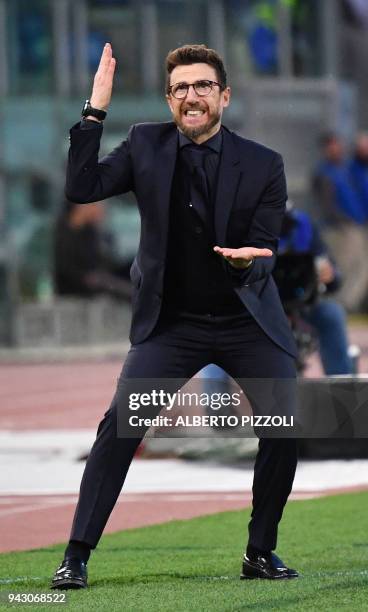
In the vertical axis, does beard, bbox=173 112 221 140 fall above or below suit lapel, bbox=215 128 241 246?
above

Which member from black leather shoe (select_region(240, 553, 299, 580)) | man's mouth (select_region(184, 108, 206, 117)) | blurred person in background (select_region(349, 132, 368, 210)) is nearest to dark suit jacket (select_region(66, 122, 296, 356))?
man's mouth (select_region(184, 108, 206, 117))

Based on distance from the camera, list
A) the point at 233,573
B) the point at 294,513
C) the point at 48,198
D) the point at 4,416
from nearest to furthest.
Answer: the point at 233,573 < the point at 294,513 < the point at 4,416 < the point at 48,198

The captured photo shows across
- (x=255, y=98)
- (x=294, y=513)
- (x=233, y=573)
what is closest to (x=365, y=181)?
(x=255, y=98)

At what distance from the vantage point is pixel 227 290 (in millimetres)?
6750

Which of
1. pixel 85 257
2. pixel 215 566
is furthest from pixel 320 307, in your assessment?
pixel 85 257

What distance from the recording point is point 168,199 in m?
6.62

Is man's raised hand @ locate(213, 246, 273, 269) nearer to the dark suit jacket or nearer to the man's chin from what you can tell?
the dark suit jacket

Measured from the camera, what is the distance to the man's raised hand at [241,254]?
21.0 feet

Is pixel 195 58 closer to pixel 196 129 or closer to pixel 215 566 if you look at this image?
pixel 196 129

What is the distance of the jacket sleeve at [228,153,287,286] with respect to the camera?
6723 millimetres

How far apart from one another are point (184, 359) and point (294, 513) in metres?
2.61

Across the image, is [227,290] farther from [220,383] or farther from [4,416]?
[4,416]

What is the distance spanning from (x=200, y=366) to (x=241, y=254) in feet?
1.99

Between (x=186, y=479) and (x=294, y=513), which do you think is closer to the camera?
(x=294, y=513)
